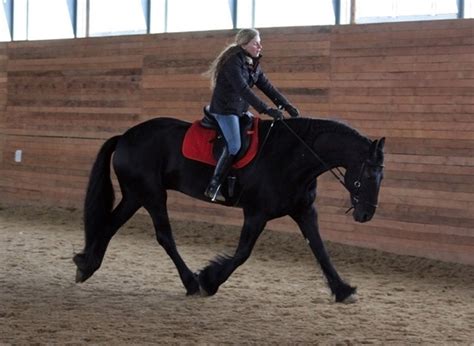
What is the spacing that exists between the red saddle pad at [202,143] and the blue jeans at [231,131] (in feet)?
0.34

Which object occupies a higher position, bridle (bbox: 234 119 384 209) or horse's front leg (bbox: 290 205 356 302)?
bridle (bbox: 234 119 384 209)

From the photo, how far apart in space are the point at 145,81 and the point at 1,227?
2.45 m

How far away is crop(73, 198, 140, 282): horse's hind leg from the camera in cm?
568

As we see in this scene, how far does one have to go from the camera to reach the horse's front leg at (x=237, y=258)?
16.7 feet

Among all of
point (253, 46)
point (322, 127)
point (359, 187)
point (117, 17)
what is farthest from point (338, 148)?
point (117, 17)

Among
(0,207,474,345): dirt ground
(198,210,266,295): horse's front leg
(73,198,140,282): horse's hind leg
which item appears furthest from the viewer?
(73,198,140,282): horse's hind leg

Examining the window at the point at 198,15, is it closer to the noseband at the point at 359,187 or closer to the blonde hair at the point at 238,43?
the blonde hair at the point at 238,43

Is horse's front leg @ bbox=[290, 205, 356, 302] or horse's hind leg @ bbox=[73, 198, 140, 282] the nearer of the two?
horse's front leg @ bbox=[290, 205, 356, 302]

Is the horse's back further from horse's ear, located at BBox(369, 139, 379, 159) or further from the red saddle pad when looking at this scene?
horse's ear, located at BBox(369, 139, 379, 159)

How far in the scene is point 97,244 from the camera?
5.75 metres

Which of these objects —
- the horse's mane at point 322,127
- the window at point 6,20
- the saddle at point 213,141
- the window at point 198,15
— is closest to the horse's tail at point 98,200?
the saddle at point 213,141

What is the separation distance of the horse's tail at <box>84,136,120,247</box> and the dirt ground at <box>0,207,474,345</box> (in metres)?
0.44

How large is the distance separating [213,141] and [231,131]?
24cm

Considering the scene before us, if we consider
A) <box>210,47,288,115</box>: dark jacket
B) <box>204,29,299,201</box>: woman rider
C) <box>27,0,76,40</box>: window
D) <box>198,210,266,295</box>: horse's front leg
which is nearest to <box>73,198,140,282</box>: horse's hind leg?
<box>204,29,299,201</box>: woman rider
